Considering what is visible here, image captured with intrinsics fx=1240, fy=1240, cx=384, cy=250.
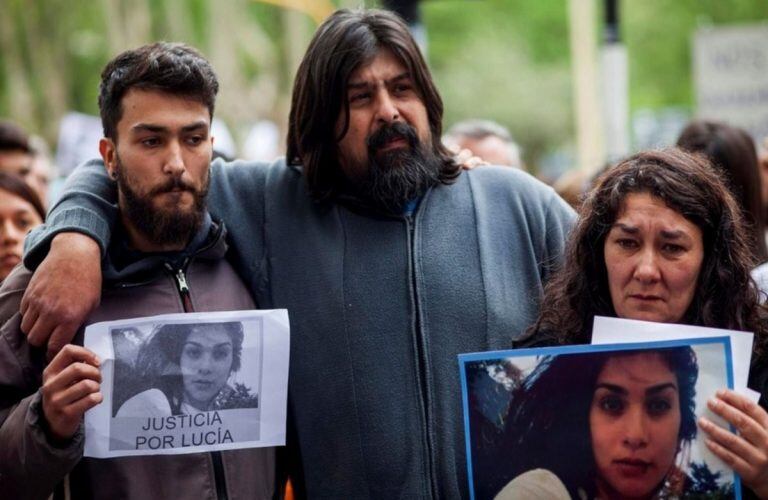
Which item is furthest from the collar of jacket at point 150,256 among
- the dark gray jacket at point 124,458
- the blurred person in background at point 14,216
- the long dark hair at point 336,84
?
the blurred person in background at point 14,216

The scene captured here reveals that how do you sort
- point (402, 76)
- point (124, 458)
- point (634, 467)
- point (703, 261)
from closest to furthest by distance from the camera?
point (634, 467), point (703, 261), point (124, 458), point (402, 76)

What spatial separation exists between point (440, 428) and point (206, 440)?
68 centimetres

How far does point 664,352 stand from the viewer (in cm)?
304

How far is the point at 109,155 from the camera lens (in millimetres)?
3678

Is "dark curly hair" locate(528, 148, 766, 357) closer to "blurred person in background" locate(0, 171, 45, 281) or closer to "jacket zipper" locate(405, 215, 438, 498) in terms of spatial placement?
"jacket zipper" locate(405, 215, 438, 498)

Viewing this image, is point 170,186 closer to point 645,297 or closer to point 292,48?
point 645,297

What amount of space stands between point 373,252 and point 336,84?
555mm

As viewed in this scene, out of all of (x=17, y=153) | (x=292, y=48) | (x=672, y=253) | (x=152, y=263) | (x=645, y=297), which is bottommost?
(x=645, y=297)

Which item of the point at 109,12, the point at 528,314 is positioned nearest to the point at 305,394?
the point at 528,314

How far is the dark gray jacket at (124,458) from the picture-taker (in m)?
3.23

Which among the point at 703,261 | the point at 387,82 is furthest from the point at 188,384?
the point at 703,261

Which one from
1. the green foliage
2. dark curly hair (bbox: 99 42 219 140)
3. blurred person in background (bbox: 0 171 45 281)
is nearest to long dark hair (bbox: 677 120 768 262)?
dark curly hair (bbox: 99 42 219 140)

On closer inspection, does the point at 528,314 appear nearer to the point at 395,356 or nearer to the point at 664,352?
the point at 395,356

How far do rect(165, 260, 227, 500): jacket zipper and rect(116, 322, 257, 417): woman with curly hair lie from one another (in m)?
0.14
